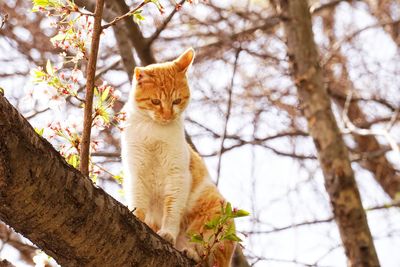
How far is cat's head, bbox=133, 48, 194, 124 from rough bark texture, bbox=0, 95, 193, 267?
3.90 ft

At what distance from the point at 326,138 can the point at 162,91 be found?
57.9 inches

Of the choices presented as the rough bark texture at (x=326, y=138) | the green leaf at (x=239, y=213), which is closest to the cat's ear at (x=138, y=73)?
the green leaf at (x=239, y=213)

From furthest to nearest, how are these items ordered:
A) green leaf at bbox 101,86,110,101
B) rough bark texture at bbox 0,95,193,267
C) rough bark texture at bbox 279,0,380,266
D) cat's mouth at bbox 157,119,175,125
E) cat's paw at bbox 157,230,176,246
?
rough bark texture at bbox 279,0,380,266 < cat's mouth at bbox 157,119,175,125 < cat's paw at bbox 157,230,176,246 < green leaf at bbox 101,86,110,101 < rough bark texture at bbox 0,95,193,267

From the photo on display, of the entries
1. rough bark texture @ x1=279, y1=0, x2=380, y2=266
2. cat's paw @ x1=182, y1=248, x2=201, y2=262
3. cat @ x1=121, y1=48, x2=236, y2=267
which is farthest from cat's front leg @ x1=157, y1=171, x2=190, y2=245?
rough bark texture @ x1=279, y1=0, x2=380, y2=266

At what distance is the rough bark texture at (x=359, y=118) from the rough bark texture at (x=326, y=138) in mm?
1371

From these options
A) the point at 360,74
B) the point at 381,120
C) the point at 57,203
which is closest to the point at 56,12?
the point at 57,203

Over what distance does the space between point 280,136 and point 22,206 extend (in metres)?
4.12

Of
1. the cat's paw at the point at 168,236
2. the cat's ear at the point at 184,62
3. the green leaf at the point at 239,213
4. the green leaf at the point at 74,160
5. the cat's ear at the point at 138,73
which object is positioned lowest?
the green leaf at the point at 239,213

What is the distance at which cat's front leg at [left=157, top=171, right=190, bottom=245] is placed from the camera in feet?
8.93

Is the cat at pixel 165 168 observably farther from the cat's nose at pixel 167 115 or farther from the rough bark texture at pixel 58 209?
the rough bark texture at pixel 58 209

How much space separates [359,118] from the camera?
6.13 metres

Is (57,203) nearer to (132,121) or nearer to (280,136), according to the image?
(132,121)

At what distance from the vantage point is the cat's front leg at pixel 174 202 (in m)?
2.72

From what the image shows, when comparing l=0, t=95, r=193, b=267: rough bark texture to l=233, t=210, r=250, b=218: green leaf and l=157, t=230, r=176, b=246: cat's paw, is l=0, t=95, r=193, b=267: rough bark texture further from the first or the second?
l=157, t=230, r=176, b=246: cat's paw
